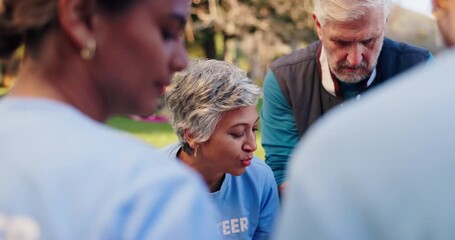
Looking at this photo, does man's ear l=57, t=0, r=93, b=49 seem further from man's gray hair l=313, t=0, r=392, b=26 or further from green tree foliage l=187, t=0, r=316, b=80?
green tree foliage l=187, t=0, r=316, b=80

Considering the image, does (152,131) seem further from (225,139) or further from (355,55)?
(355,55)

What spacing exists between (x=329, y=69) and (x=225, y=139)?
0.61 m

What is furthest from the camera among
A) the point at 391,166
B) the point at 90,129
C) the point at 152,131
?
the point at 152,131

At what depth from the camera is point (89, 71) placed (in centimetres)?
161

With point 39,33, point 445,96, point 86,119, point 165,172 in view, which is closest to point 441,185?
point 445,96

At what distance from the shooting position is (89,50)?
1.59 m

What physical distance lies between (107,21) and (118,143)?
0.81 ft

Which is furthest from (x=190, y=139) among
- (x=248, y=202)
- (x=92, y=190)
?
(x=92, y=190)

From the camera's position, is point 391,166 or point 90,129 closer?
point 391,166

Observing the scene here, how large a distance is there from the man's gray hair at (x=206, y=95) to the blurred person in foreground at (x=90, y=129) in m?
2.24

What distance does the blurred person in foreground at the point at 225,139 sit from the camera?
3.98 meters

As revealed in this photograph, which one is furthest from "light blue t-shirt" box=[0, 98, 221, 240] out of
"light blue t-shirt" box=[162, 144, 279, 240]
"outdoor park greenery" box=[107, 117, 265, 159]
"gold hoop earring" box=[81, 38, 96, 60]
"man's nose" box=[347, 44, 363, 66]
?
"outdoor park greenery" box=[107, 117, 265, 159]

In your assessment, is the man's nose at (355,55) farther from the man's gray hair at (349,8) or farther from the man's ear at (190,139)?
the man's ear at (190,139)

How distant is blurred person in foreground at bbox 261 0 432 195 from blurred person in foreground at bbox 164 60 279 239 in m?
0.23
